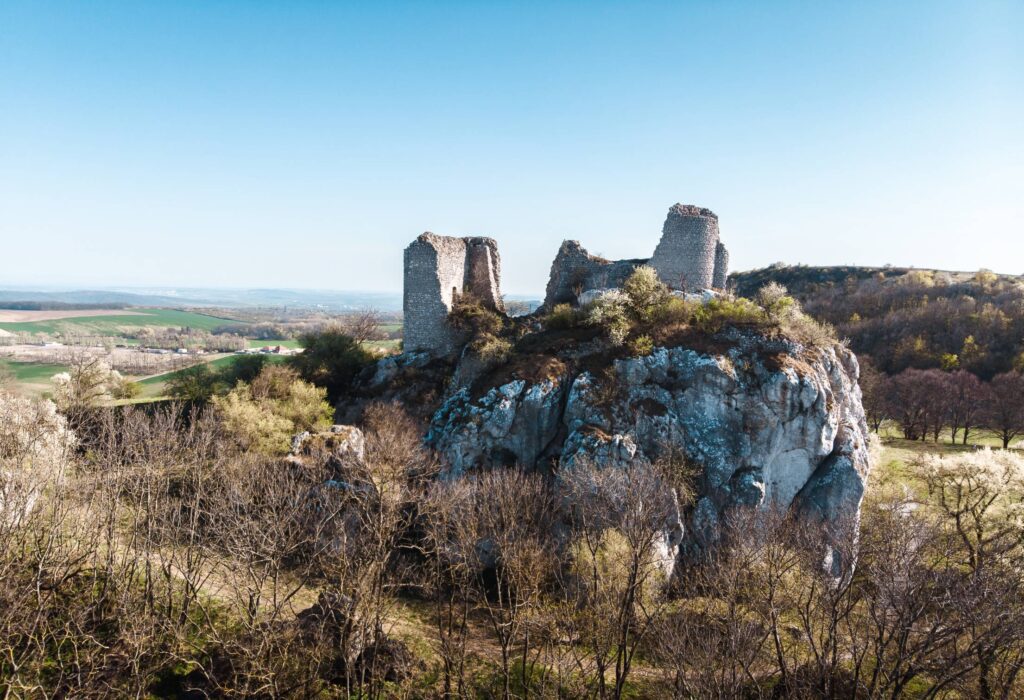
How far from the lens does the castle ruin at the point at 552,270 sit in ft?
90.3

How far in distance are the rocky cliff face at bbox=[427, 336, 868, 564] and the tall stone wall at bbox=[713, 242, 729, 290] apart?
11360 millimetres

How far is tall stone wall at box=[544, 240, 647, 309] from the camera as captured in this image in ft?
95.9

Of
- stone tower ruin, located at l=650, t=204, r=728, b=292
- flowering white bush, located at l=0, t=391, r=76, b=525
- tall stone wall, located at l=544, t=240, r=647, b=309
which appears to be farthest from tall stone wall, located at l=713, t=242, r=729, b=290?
flowering white bush, located at l=0, t=391, r=76, b=525

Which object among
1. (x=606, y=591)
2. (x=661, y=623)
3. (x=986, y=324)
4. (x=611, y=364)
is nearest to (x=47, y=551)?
(x=606, y=591)

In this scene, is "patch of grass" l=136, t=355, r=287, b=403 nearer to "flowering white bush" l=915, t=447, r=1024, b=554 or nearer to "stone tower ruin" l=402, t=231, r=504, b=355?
"stone tower ruin" l=402, t=231, r=504, b=355

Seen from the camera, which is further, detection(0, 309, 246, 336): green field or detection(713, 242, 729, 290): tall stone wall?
detection(0, 309, 246, 336): green field

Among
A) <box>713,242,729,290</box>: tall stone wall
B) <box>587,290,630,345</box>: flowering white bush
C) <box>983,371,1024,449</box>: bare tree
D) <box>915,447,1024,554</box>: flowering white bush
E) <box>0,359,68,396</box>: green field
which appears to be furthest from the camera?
<box>0,359,68,396</box>: green field

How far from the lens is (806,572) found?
14.6 metres

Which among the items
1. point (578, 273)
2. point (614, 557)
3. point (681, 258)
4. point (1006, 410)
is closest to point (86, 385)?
point (578, 273)

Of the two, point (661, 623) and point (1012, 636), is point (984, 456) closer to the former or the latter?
point (1012, 636)

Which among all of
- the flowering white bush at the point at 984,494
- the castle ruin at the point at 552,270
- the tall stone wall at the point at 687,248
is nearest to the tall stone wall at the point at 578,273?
the castle ruin at the point at 552,270

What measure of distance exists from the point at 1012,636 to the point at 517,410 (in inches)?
606

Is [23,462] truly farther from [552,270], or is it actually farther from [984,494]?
[984,494]

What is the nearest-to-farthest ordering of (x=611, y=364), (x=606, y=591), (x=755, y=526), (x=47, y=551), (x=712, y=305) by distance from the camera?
(x=47, y=551)
(x=606, y=591)
(x=755, y=526)
(x=611, y=364)
(x=712, y=305)
